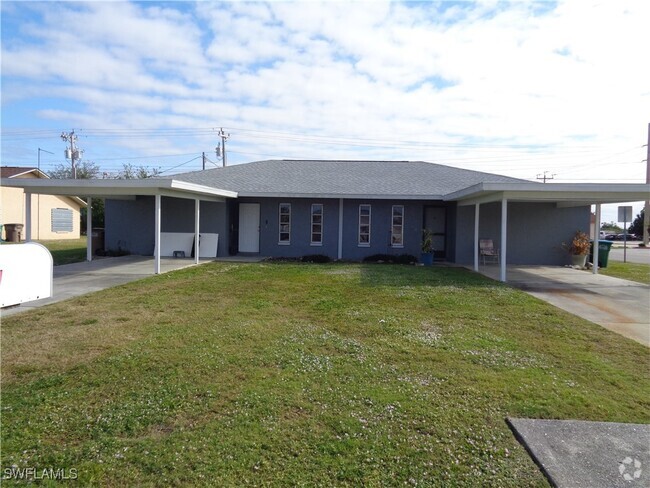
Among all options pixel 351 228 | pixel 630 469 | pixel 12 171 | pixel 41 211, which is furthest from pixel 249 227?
pixel 12 171

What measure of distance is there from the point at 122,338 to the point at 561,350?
5551mm

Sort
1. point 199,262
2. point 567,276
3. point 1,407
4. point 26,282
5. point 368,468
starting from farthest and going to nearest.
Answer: point 199,262, point 567,276, point 1,407, point 368,468, point 26,282

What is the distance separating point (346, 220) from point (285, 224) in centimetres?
239

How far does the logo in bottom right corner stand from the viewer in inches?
113

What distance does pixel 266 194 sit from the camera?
1605cm

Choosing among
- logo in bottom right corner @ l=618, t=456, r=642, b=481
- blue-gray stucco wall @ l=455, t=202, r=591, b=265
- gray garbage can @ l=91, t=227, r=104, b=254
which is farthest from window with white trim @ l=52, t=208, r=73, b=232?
logo in bottom right corner @ l=618, t=456, r=642, b=481

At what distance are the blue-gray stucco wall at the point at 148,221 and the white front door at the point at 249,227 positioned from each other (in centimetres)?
101

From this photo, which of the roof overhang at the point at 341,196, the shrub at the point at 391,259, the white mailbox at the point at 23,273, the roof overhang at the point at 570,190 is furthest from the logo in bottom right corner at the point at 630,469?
the roof overhang at the point at 341,196

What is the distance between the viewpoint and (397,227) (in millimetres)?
16922

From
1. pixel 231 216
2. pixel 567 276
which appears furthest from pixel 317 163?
pixel 567 276

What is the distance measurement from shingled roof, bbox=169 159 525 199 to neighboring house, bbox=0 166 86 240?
13.0 meters

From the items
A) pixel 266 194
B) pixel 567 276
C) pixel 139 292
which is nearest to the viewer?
pixel 139 292

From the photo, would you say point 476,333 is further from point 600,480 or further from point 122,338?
point 122,338

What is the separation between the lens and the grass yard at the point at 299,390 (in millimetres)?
2957
